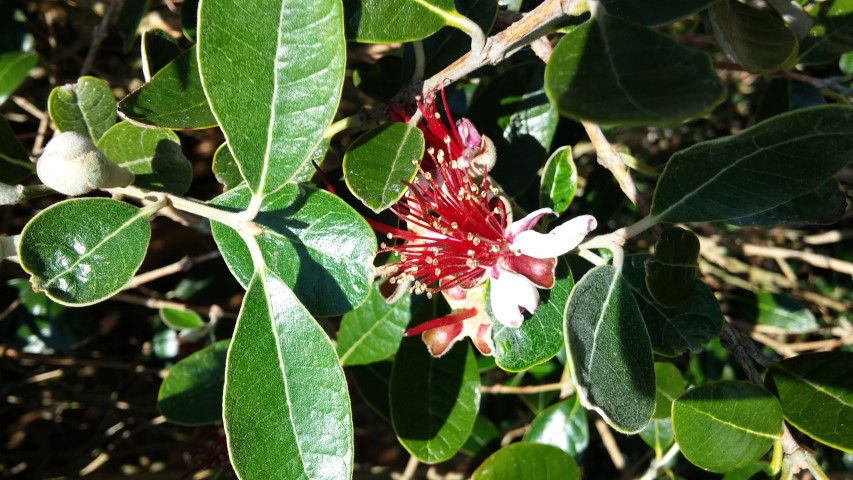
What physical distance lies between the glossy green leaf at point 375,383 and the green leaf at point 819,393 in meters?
0.75

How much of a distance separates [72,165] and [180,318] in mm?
838

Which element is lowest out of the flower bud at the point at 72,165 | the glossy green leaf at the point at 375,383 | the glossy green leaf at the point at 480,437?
the glossy green leaf at the point at 480,437

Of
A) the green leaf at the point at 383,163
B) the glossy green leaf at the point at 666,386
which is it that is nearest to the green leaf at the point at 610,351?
the green leaf at the point at 383,163

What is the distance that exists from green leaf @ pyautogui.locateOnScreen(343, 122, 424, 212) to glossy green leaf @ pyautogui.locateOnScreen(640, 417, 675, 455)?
99 cm

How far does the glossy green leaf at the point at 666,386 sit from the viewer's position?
1.50m

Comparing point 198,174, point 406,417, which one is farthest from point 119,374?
point 406,417

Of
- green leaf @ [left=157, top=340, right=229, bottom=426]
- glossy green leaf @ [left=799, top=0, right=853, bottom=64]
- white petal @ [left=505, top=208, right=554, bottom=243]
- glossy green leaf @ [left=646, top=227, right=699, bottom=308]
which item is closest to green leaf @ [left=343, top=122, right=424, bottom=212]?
white petal @ [left=505, top=208, right=554, bottom=243]

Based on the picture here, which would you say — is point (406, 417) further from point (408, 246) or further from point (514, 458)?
point (408, 246)

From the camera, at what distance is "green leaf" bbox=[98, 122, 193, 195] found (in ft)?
3.63

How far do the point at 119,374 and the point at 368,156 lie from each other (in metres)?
1.43

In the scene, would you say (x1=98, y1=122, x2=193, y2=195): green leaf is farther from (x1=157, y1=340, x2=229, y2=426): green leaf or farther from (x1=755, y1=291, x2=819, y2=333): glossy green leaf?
(x1=755, y1=291, x2=819, y2=333): glossy green leaf

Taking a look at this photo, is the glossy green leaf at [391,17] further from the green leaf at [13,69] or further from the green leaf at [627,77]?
the green leaf at [13,69]

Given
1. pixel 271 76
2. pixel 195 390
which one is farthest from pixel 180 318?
pixel 271 76

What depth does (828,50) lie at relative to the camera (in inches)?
51.0
